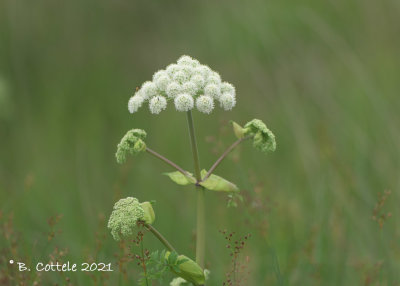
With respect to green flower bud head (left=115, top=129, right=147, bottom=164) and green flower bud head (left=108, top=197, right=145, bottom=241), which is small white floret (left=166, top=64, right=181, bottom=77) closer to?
green flower bud head (left=115, top=129, right=147, bottom=164)

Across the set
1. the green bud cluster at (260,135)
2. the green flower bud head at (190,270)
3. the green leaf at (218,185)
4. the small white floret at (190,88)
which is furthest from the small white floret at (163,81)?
the green flower bud head at (190,270)

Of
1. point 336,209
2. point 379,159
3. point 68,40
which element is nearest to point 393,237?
point 336,209

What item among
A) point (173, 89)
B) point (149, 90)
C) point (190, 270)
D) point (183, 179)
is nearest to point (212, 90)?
point (173, 89)

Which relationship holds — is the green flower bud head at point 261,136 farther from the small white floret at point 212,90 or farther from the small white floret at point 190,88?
the small white floret at point 190,88

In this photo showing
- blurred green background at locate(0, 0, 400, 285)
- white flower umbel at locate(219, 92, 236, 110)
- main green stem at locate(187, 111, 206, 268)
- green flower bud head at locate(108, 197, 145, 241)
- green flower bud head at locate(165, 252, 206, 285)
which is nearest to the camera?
green flower bud head at locate(108, 197, 145, 241)

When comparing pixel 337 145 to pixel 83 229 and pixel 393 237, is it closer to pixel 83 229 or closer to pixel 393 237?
pixel 393 237

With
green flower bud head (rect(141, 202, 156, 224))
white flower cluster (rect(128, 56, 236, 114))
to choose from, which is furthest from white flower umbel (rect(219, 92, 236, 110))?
green flower bud head (rect(141, 202, 156, 224))

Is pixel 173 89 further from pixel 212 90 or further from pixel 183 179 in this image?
pixel 183 179
